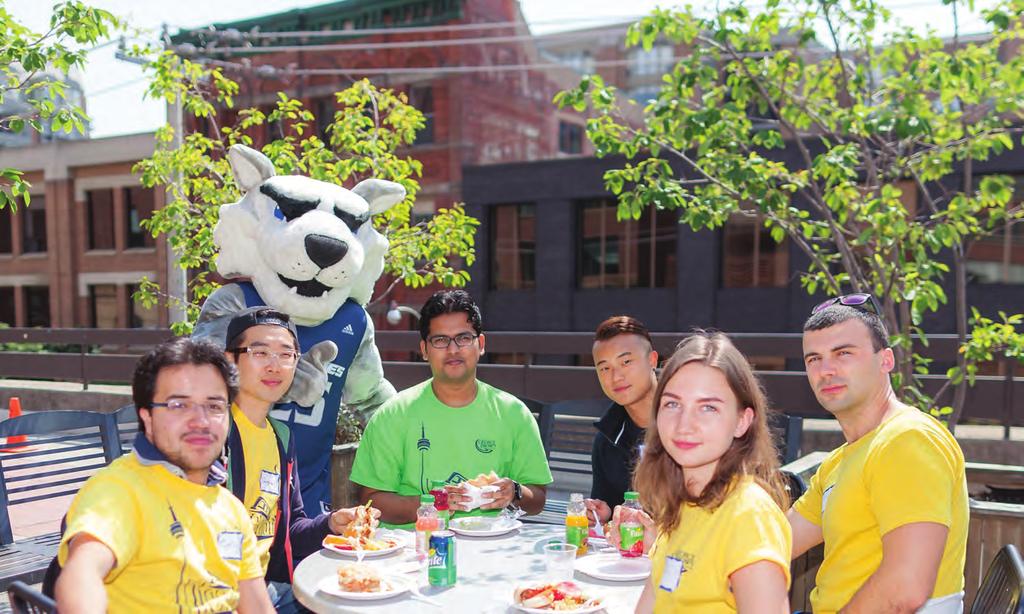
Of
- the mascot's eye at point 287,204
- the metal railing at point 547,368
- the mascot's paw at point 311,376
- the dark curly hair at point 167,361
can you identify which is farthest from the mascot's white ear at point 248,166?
the metal railing at point 547,368

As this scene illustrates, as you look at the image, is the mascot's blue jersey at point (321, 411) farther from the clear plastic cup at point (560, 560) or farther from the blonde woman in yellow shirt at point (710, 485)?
the blonde woman in yellow shirt at point (710, 485)

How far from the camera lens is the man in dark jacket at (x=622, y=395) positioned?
3.96 meters

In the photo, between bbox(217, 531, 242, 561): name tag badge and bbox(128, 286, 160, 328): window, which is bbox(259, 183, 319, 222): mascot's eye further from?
bbox(128, 286, 160, 328): window

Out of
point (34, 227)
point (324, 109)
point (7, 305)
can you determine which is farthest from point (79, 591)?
point (7, 305)

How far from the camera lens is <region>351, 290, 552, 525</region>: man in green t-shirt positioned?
3.98m

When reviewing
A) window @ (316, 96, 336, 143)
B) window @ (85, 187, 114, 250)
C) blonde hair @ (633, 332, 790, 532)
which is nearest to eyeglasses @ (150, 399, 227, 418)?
blonde hair @ (633, 332, 790, 532)

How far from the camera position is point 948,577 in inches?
108

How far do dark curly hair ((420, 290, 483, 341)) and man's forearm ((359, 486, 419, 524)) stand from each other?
2.51 feet

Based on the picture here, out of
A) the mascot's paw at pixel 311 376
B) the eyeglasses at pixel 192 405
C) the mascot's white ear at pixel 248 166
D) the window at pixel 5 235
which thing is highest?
the window at pixel 5 235

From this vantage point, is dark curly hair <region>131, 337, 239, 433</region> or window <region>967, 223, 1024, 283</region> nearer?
dark curly hair <region>131, 337, 239, 433</region>

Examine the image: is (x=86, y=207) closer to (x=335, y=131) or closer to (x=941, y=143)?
(x=335, y=131)

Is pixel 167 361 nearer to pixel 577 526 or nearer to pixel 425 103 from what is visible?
pixel 577 526

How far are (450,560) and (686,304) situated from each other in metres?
16.5

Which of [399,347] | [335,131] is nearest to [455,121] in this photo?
[399,347]
